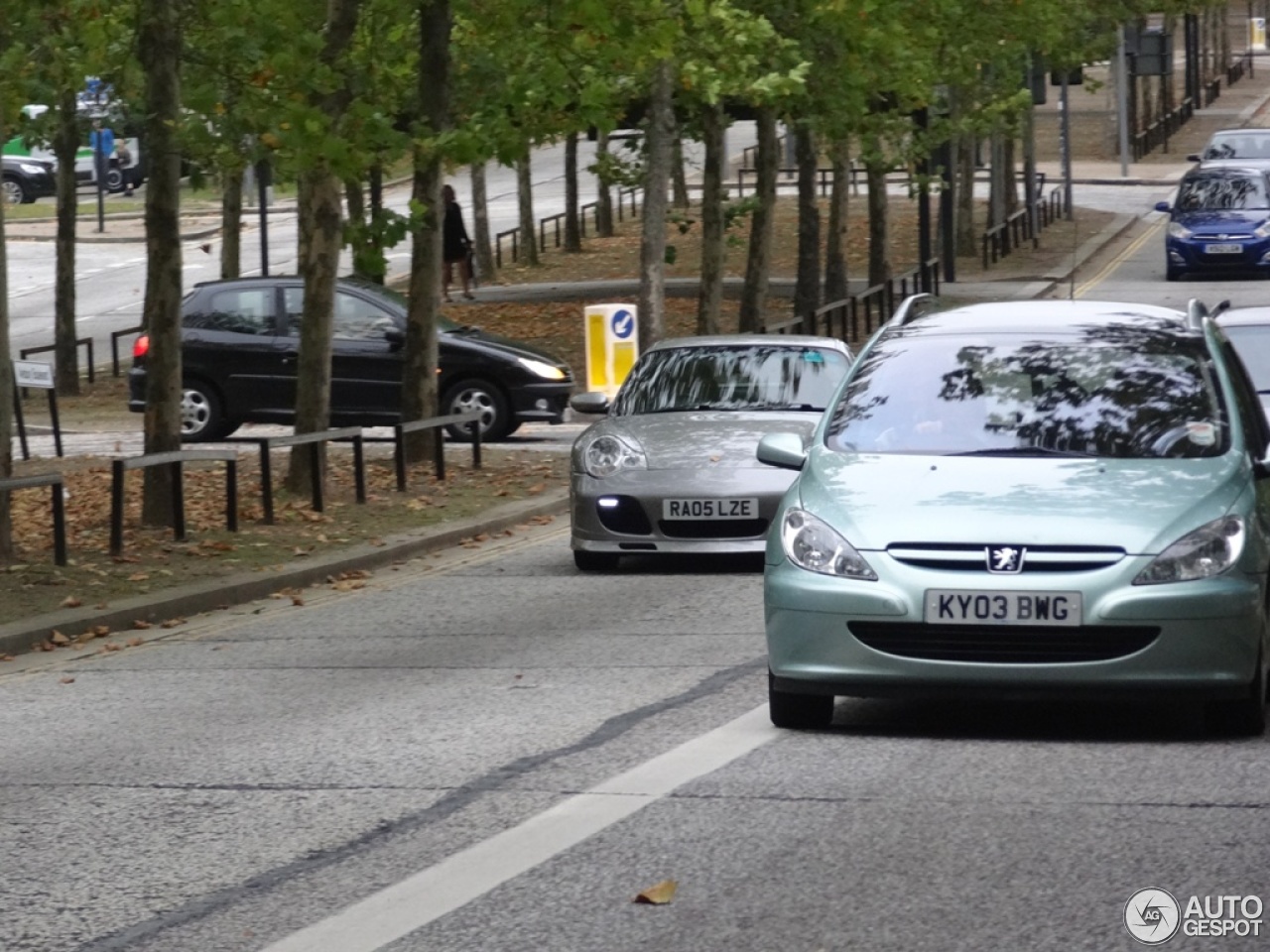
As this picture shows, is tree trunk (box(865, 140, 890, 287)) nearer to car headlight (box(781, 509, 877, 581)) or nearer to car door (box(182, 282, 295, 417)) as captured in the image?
car door (box(182, 282, 295, 417))

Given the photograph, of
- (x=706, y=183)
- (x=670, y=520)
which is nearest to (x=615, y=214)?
(x=706, y=183)

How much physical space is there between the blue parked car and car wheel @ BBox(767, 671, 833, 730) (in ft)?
102

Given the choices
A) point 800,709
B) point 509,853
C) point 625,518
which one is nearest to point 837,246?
point 625,518

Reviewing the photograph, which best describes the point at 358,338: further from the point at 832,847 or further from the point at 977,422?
the point at 832,847

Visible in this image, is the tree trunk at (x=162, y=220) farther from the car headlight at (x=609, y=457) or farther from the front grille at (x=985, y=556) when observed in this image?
the front grille at (x=985, y=556)

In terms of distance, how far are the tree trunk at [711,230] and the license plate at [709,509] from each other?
15359 millimetres

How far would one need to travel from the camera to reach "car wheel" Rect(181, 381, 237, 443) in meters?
26.5

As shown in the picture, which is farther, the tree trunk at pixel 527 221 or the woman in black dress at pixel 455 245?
the tree trunk at pixel 527 221

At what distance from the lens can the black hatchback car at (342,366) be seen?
25828mm

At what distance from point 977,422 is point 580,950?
12.7ft

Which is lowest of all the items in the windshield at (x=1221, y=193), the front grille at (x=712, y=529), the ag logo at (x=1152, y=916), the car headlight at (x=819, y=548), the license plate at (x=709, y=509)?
the front grille at (x=712, y=529)

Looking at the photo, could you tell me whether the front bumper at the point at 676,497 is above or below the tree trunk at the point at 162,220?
below

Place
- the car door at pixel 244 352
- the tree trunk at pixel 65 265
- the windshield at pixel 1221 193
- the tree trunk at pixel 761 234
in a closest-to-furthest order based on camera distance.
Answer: the car door at pixel 244 352
the tree trunk at pixel 761 234
the tree trunk at pixel 65 265
the windshield at pixel 1221 193

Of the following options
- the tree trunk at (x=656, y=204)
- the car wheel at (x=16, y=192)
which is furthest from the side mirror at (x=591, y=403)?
the car wheel at (x=16, y=192)
